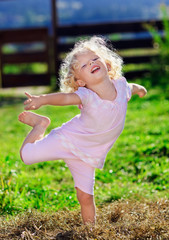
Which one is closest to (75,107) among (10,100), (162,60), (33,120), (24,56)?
(10,100)

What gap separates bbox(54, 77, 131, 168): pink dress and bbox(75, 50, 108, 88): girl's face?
3.7 inches

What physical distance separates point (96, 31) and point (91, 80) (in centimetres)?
815

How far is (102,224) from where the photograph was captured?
2994 millimetres

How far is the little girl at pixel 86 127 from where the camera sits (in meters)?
2.87

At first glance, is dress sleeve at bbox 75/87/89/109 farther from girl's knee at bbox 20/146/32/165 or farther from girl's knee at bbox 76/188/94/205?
girl's knee at bbox 76/188/94/205

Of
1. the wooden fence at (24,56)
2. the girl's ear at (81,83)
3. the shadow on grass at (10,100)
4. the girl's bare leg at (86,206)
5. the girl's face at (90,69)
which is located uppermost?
the girl's face at (90,69)

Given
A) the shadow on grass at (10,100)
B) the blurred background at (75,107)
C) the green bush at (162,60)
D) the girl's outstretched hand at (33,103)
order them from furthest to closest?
the green bush at (162,60) → the shadow on grass at (10,100) → the blurred background at (75,107) → the girl's outstretched hand at (33,103)

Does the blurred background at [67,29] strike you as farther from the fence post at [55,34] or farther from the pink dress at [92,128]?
the pink dress at [92,128]

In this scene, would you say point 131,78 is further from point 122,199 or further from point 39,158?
point 39,158

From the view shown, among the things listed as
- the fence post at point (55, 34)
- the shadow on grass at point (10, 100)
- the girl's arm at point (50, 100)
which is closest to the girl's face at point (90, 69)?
the girl's arm at point (50, 100)

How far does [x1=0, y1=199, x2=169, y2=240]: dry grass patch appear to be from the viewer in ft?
9.20

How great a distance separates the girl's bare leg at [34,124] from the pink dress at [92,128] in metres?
0.14

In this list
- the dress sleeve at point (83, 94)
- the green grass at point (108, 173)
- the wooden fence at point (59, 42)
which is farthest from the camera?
the wooden fence at point (59, 42)

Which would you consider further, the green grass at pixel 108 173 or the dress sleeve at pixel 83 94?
the green grass at pixel 108 173
